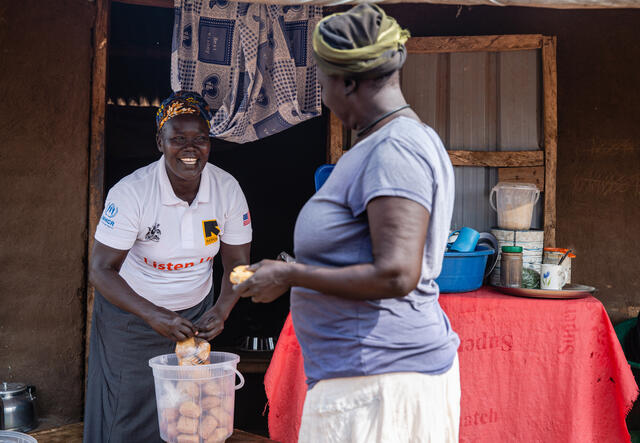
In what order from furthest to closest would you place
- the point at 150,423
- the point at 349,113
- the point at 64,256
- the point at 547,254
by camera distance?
1. the point at 64,256
2. the point at 547,254
3. the point at 150,423
4. the point at 349,113

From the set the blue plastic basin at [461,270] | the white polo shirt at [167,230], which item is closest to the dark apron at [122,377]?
the white polo shirt at [167,230]

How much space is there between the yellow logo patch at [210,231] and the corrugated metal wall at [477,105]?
1.60 meters

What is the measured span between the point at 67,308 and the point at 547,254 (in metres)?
2.89

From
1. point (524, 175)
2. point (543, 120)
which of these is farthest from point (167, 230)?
point (543, 120)

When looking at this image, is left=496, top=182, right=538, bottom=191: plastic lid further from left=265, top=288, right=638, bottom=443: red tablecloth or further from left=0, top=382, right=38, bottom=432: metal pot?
left=0, top=382, right=38, bottom=432: metal pot

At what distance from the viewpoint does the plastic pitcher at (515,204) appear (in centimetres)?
349

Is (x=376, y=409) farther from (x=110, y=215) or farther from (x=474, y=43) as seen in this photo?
(x=474, y=43)

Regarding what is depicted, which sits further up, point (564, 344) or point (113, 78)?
point (113, 78)

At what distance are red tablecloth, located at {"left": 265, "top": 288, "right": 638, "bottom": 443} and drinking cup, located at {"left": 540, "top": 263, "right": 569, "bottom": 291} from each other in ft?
0.48

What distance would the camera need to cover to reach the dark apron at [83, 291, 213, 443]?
2857mm

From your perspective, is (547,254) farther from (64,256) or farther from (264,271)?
(64,256)

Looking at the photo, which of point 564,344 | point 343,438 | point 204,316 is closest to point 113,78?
point 204,316

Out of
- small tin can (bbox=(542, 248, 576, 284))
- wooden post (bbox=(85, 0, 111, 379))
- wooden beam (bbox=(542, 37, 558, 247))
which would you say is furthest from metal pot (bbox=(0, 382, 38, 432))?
wooden beam (bbox=(542, 37, 558, 247))

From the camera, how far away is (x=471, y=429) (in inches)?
119
